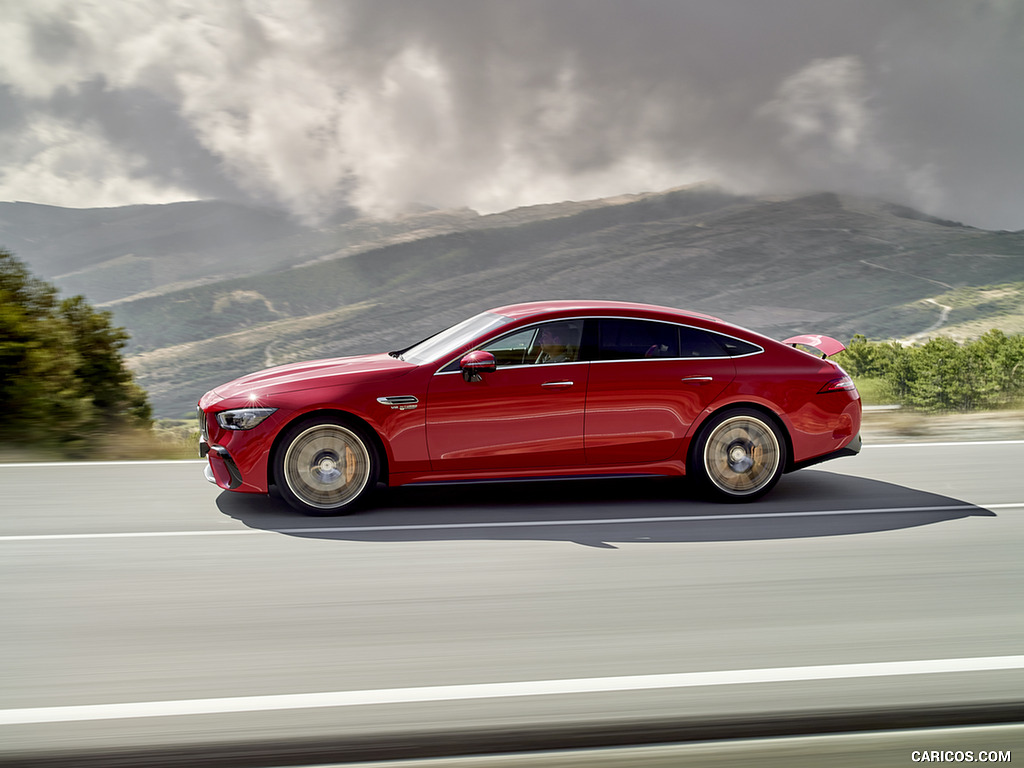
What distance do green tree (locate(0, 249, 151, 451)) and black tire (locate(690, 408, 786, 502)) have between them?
5913 millimetres

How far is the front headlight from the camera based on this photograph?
577cm

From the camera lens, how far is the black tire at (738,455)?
6.23 metres

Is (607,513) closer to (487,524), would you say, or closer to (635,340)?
(487,524)

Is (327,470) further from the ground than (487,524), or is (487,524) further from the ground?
(327,470)

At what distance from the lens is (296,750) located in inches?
109

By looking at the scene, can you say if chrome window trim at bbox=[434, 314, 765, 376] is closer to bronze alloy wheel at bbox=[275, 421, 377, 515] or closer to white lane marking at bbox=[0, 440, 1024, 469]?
bronze alloy wheel at bbox=[275, 421, 377, 515]

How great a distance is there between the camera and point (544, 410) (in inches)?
236

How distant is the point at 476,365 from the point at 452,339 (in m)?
0.63

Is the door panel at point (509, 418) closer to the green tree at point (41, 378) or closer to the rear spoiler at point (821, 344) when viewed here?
the rear spoiler at point (821, 344)

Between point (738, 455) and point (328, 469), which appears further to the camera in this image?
point (738, 455)

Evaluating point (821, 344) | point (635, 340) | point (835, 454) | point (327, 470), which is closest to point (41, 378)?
point (327, 470)

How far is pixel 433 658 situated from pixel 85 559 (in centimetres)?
248

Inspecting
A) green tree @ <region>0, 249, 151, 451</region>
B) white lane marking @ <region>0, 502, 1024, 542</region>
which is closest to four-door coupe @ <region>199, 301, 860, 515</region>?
white lane marking @ <region>0, 502, 1024, 542</region>

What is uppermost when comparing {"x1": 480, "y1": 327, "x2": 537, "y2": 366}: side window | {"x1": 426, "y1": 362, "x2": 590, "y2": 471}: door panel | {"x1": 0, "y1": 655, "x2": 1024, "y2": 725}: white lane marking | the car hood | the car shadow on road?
{"x1": 480, "y1": 327, "x2": 537, "y2": 366}: side window
